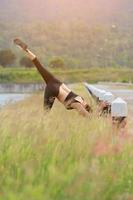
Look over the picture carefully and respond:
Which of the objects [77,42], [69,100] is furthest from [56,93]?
[77,42]

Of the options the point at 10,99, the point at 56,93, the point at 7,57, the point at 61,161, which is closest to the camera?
the point at 61,161

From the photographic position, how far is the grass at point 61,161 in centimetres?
544

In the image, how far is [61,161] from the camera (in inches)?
267

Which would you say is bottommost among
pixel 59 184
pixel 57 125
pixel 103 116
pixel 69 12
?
pixel 69 12

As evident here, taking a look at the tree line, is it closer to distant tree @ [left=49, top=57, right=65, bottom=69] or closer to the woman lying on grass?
distant tree @ [left=49, top=57, right=65, bottom=69]

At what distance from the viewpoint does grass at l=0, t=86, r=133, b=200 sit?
17.8 feet

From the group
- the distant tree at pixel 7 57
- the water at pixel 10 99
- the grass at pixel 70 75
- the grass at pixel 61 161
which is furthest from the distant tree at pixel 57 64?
the grass at pixel 61 161

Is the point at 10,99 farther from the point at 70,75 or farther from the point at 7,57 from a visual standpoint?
the point at 7,57

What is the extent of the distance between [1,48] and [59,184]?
132 metres

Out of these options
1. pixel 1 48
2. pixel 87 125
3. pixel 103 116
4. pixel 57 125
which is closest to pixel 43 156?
pixel 57 125

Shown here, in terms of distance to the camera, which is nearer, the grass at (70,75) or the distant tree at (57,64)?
the grass at (70,75)

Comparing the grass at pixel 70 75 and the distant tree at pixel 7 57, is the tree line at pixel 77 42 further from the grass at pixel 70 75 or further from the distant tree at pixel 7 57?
the grass at pixel 70 75

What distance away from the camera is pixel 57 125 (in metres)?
8.53

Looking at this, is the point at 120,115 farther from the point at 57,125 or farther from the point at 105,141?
the point at 105,141
